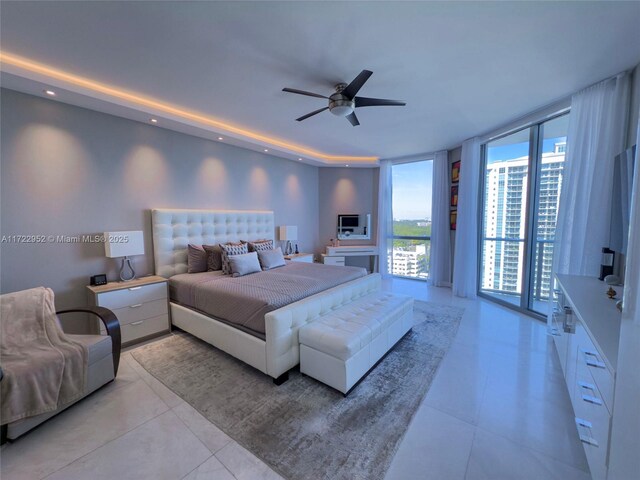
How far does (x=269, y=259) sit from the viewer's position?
386 cm

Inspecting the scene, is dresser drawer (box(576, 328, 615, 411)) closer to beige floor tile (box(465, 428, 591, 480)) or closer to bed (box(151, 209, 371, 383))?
beige floor tile (box(465, 428, 591, 480))

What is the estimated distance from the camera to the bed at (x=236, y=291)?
87.1 inches

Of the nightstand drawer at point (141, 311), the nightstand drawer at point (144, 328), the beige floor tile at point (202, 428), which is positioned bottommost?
the beige floor tile at point (202, 428)

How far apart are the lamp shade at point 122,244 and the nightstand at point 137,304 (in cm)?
35

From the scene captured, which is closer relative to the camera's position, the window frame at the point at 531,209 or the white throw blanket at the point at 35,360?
the white throw blanket at the point at 35,360

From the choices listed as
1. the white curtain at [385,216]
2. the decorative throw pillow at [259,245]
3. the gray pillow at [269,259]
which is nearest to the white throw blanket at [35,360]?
the gray pillow at [269,259]

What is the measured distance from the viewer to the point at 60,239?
8.72ft

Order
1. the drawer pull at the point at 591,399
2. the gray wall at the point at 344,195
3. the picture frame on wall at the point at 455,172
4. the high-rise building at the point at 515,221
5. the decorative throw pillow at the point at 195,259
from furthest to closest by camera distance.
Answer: the gray wall at the point at 344,195
the picture frame on wall at the point at 455,172
the decorative throw pillow at the point at 195,259
the high-rise building at the point at 515,221
the drawer pull at the point at 591,399

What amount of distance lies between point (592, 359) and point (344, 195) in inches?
201

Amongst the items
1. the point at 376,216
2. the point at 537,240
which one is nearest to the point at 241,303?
the point at 537,240

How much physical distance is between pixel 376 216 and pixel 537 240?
3.15 meters

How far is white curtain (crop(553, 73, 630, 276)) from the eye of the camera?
2344mm

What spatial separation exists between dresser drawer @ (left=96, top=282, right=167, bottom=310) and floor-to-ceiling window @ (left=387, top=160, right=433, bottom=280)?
4701 mm

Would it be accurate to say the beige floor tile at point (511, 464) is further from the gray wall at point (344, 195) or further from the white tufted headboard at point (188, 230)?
the gray wall at point (344, 195)
